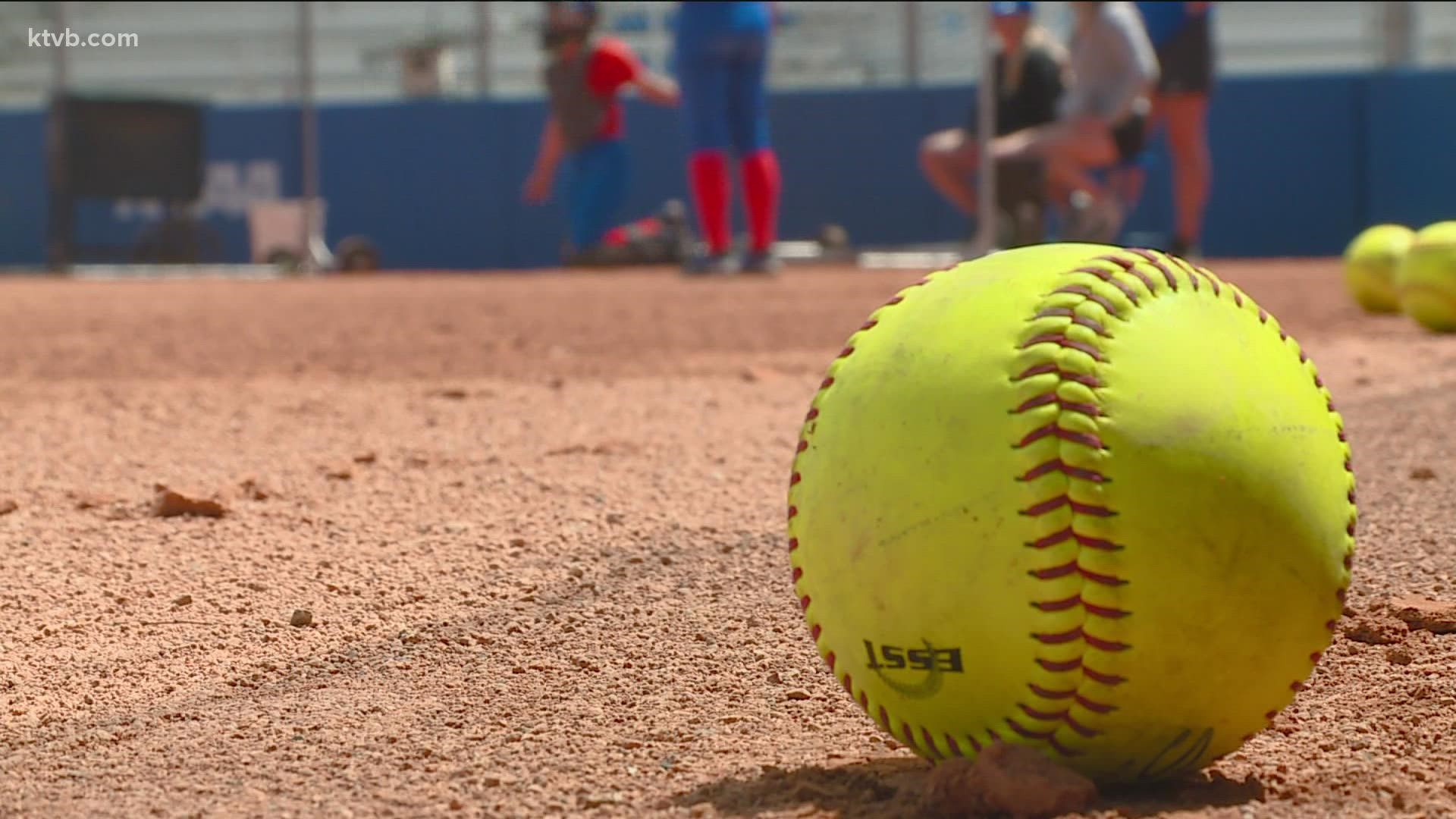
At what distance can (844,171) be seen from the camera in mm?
14883

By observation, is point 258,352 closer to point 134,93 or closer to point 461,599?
point 461,599

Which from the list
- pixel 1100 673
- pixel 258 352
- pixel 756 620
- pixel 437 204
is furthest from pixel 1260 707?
pixel 437 204

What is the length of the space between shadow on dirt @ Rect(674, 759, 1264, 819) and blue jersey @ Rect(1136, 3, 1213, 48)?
8574 millimetres

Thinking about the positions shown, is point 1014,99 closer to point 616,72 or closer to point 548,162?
point 616,72

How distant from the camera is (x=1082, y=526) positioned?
1.93 meters

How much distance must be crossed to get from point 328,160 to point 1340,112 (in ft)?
25.9

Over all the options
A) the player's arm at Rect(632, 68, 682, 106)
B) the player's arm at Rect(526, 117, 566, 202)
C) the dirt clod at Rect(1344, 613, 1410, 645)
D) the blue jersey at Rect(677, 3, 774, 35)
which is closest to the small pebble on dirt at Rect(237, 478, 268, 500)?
the dirt clod at Rect(1344, 613, 1410, 645)

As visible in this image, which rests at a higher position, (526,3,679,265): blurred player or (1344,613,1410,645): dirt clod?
(526,3,679,265): blurred player

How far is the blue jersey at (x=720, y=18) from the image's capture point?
970 cm

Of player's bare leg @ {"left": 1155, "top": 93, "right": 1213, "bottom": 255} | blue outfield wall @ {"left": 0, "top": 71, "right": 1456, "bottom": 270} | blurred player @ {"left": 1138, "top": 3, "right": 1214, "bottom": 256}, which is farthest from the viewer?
blue outfield wall @ {"left": 0, "top": 71, "right": 1456, "bottom": 270}

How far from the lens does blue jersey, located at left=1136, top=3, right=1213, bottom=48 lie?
33.3ft

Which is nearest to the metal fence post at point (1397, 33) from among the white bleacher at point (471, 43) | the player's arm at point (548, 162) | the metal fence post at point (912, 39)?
the white bleacher at point (471, 43)

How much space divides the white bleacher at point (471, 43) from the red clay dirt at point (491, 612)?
8.48 m

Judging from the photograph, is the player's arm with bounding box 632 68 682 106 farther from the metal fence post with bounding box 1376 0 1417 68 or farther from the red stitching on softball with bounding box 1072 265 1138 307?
the red stitching on softball with bounding box 1072 265 1138 307
